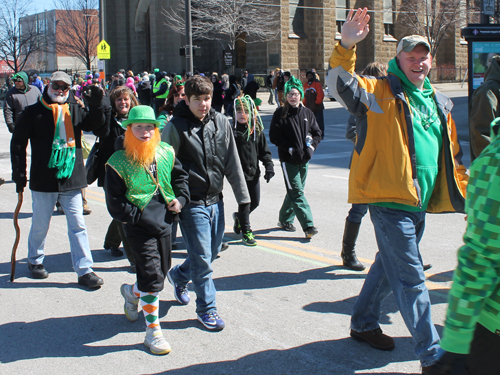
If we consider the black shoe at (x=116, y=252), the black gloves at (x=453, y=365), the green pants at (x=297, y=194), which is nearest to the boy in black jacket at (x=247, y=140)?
the green pants at (x=297, y=194)

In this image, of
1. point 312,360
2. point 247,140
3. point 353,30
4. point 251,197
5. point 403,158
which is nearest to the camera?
point 353,30

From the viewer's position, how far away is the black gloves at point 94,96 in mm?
5270

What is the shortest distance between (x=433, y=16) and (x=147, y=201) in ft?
131

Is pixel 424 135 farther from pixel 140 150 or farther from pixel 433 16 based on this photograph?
pixel 433 16

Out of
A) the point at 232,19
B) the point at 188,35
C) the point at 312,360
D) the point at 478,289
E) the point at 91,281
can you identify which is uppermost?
the point at 232,19

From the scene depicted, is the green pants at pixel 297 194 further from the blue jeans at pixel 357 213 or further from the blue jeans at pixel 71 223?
the blue jeans at pixel 71 223

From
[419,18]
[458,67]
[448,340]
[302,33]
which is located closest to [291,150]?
[448,340]

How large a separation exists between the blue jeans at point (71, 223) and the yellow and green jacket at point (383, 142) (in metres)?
2.82

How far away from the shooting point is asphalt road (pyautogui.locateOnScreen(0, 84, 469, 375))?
3.86 metres

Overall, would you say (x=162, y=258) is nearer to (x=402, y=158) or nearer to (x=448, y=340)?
(x=402, y=158)

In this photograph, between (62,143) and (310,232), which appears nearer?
(62,143)

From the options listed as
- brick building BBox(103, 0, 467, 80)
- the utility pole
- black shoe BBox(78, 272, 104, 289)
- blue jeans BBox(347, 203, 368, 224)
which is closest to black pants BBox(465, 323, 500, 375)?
blue jeans BBox(347, 203, 368, 224)

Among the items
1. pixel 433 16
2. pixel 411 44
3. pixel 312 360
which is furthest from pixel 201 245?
pixel 433 16

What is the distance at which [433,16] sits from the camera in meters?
39.7
